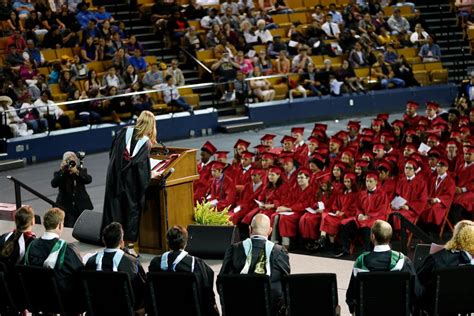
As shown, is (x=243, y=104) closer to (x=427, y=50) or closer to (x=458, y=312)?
(x=427, y=50)

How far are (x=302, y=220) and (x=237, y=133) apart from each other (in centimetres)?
914

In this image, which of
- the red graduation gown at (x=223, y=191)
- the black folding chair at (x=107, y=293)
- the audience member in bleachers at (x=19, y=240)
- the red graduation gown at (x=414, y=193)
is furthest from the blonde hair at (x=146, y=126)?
the red graduation gown at (x=414, y=193)

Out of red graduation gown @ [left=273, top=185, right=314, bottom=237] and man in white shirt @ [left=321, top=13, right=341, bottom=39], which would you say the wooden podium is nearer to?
red graduation gown @ [left=273, top=185, right=314, bottom=237]

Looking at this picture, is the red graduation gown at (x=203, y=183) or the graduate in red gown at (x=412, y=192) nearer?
the graduate in red gown at (x=412, y=192)

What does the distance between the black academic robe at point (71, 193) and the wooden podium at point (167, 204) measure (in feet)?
8.51

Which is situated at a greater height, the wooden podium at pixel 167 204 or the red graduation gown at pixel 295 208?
the wooden podium at pixel 167 204

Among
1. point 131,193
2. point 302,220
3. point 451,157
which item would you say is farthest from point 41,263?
point 451,157

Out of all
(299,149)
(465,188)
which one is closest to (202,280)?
(465,188)

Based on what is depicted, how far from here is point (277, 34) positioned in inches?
979

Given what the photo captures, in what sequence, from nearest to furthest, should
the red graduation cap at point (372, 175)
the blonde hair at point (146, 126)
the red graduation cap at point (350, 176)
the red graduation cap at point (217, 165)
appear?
the blonde hair at point (146, 126) < the red graduation cap at point (372, 175) < the red graduation cap at point (350, 176) < the red graduation cap at point (217, 165)

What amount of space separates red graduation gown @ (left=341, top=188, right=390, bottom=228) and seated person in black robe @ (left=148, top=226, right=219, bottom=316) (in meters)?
4.72

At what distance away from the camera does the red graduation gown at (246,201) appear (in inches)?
529

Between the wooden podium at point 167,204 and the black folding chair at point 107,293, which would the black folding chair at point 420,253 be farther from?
the black folding chair at point 107,293

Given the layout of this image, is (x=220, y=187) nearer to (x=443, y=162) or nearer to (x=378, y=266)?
(x=443, y=162)
